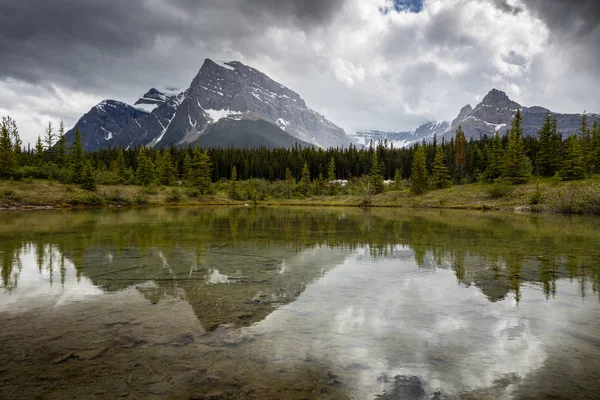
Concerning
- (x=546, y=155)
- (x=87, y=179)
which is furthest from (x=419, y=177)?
(x=87, y=179)

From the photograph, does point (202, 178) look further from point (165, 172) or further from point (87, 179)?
point (87, 179)

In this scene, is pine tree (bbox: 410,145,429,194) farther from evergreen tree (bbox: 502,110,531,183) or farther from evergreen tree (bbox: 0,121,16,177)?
evergreen tree (bbox: 0,121,16,177)

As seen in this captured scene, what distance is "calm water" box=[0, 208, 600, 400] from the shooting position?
4.82m

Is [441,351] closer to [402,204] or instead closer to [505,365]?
[505,365]

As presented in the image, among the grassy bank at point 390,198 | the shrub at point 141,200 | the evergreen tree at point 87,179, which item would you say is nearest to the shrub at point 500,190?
the grassy bank at point 390,198

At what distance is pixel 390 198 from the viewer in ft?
272

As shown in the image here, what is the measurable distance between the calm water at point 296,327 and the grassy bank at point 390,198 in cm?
4723

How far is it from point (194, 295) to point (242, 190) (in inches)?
3355

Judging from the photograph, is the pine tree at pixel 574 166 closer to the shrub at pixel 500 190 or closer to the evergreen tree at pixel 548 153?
the evergreen tree at pixel 548 153

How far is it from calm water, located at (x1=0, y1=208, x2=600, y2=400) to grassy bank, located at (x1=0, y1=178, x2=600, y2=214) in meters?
47.2

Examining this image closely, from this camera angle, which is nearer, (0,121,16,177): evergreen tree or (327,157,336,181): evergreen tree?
(0,121,16,177): evergreen tree

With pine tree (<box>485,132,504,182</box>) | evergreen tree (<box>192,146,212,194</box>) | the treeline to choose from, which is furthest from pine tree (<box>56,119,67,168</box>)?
pine tree (<box>485,132,504,182</box>)

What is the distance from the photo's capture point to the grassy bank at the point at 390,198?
51.2 m

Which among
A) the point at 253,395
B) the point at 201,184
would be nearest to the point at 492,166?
the point at 201,184
